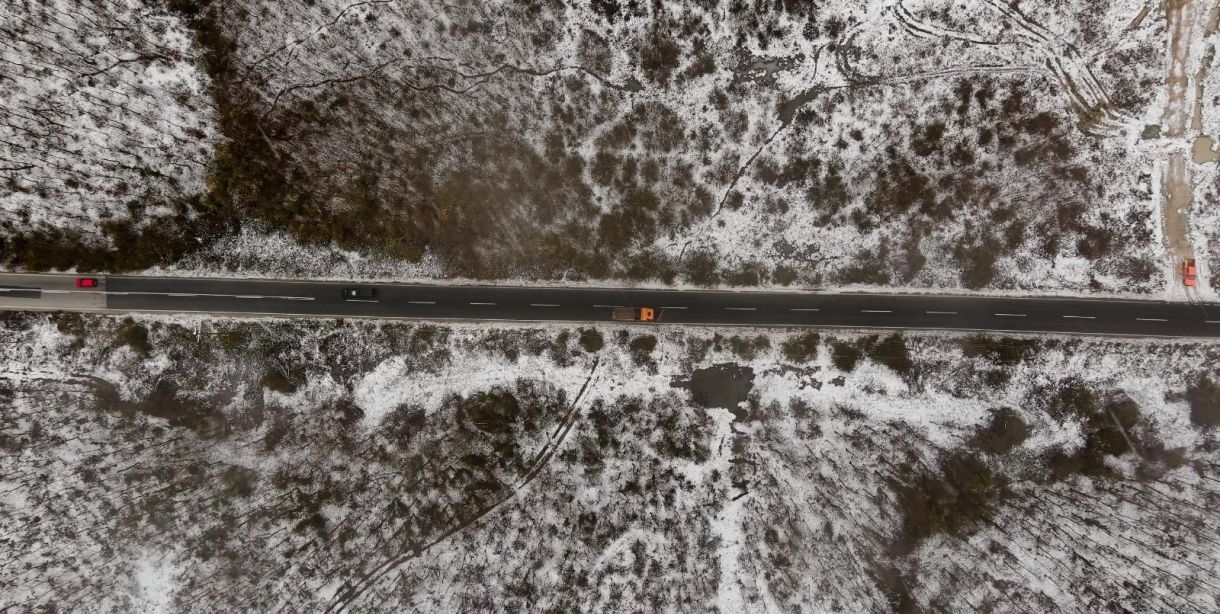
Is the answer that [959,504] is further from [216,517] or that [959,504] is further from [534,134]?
[216,517]

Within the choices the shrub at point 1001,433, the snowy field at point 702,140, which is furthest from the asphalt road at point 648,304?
the shrub at point 1001,433

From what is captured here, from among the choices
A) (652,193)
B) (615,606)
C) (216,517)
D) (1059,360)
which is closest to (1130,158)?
(1059,360)

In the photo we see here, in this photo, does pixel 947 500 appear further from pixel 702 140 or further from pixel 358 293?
pixel 358 293

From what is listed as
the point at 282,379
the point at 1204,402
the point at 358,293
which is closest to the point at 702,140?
the point at 358,293

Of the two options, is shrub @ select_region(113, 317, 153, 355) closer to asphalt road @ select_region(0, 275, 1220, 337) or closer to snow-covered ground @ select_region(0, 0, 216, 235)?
asphalt road @ select_region(0, 275, 1220, 337)

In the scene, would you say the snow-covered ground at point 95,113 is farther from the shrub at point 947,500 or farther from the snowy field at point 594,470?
the shrub at point 947,500

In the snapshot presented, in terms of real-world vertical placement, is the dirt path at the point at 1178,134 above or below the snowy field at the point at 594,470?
above
